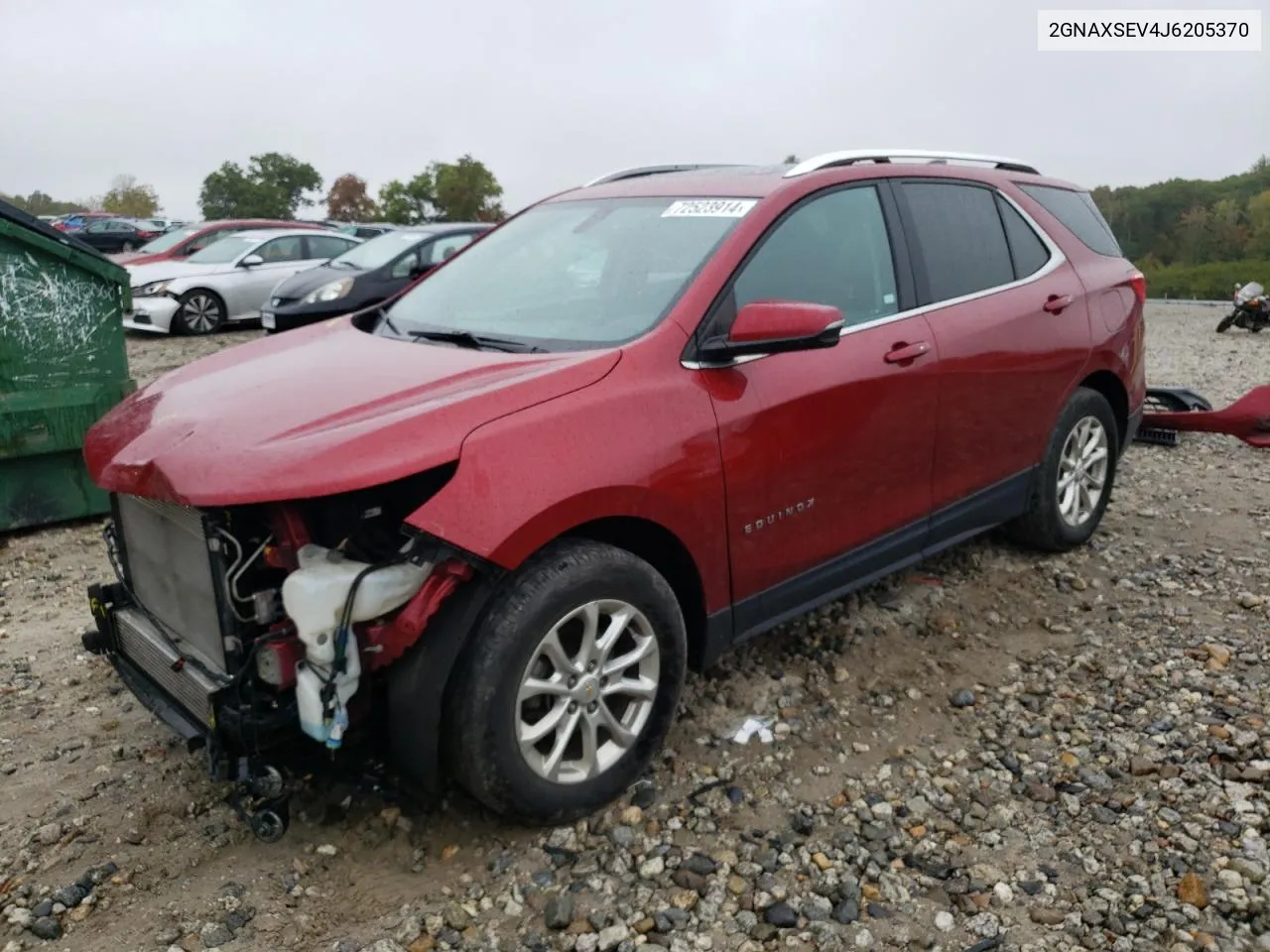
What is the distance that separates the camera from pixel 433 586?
256cm

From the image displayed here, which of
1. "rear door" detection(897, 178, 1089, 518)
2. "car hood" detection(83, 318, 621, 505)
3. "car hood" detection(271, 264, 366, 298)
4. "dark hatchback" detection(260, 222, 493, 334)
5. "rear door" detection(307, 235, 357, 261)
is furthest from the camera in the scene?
"rear door" detection(307, 235, 357, 261)

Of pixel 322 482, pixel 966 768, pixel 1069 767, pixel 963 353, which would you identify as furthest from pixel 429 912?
pixel 963 353

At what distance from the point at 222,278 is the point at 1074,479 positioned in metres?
11.5

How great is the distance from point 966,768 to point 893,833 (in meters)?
0.46

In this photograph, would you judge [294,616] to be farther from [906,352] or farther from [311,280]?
[311,280]

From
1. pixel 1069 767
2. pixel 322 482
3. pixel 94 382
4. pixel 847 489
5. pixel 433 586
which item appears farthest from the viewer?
pixel 94 382

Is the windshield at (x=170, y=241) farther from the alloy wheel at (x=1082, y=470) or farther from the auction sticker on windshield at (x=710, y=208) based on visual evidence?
the alloy wheel at (x=1082, y=470)

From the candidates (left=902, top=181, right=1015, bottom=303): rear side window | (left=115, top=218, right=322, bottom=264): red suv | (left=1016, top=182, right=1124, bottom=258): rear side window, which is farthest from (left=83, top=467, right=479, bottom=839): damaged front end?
(left=115, top=218, right=322, bottom=264): red suv

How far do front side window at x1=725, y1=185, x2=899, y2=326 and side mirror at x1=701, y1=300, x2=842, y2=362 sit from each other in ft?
0.70

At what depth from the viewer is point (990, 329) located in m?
4.07

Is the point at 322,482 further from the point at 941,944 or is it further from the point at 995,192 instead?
the point at 995,192

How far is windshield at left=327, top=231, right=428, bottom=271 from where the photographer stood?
12.0 metres

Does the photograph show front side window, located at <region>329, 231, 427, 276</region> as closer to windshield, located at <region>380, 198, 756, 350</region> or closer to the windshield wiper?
windshield, located at <region>380, 198, 756, 350</region>

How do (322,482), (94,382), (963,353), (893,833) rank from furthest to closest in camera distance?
(94,382) < (963,353) < (893,833) < (322,482)
